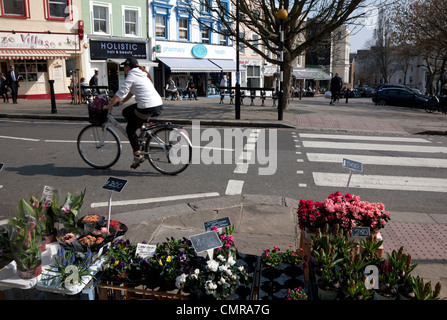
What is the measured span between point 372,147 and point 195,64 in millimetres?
24036

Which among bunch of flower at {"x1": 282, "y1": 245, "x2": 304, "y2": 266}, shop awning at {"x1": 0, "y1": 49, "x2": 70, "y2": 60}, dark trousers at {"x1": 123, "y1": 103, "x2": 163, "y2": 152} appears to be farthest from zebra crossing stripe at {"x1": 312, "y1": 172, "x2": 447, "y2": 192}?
shop awning at {"x1": 0, "y1": 49, "x2": 70, "y2": 60}

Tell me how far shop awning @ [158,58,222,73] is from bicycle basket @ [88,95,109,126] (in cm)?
2316

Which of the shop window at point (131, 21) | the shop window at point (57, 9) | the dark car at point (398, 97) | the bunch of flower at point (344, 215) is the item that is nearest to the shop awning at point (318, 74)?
the dark car at point (398, 97)

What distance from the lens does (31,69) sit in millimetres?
23781

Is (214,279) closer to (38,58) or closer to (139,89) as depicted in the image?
(139,89)

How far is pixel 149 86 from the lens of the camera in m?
6.52

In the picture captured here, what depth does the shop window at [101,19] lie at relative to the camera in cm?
2546

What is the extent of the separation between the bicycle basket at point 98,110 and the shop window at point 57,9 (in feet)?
64.3

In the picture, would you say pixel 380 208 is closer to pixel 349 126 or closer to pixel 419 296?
pixel 419 296

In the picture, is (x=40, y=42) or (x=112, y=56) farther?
(x=112, y=56)

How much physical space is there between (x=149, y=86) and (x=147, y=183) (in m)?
1.56

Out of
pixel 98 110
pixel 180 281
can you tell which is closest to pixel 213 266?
pixel 180 281

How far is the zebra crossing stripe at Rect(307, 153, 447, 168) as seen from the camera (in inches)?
322

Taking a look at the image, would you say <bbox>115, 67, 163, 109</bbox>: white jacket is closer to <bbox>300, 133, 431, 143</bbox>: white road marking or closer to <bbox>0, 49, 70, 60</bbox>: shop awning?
<bbox>300, 133, 431, 143</bbox>: white road marking
